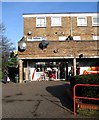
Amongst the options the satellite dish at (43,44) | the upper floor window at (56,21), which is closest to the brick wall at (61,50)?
the satellite dish at (43,44)

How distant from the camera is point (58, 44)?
2772 cm

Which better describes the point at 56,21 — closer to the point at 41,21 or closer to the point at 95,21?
the point at 41,21

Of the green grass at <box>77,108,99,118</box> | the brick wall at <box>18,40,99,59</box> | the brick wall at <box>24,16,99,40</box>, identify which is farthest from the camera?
the brick wall at <box>24,16,99,40</box>

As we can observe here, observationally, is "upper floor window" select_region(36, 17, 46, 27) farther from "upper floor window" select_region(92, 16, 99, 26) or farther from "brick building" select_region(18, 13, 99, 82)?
"upper floor window" select_region(92, 16, 99, 26)

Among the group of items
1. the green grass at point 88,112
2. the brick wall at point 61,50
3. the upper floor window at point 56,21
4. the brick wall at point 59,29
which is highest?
the upper floor window at point 56,21

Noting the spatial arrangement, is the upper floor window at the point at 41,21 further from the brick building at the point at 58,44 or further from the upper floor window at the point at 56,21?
the upper floor window at the point at 56,21

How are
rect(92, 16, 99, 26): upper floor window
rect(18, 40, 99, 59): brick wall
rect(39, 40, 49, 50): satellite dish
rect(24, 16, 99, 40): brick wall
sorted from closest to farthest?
rect(39, 40, 49, 50): satellite dish, rect(18, 40, 99, 59): brick wall, rect(24, 16, 99, 40): brick wall, rect(92, 16, 99, 26): upper floor window

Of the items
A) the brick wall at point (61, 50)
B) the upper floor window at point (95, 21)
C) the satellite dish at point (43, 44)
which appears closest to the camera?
the satellite dish at point (43, 44)

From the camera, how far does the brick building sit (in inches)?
1089

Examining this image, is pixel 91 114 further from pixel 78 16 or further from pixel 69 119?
pixel 78 16

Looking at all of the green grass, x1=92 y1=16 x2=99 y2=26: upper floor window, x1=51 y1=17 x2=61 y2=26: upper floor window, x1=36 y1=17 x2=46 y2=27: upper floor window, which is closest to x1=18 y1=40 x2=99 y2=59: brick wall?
x1=36 y1=17 x2=46 y2=27: upper floor window

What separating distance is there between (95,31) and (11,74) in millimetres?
11274

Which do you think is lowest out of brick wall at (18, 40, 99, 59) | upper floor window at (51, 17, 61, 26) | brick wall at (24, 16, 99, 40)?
brick wall at (18, 40, 99, 59)

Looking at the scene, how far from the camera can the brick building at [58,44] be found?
1089 inches
